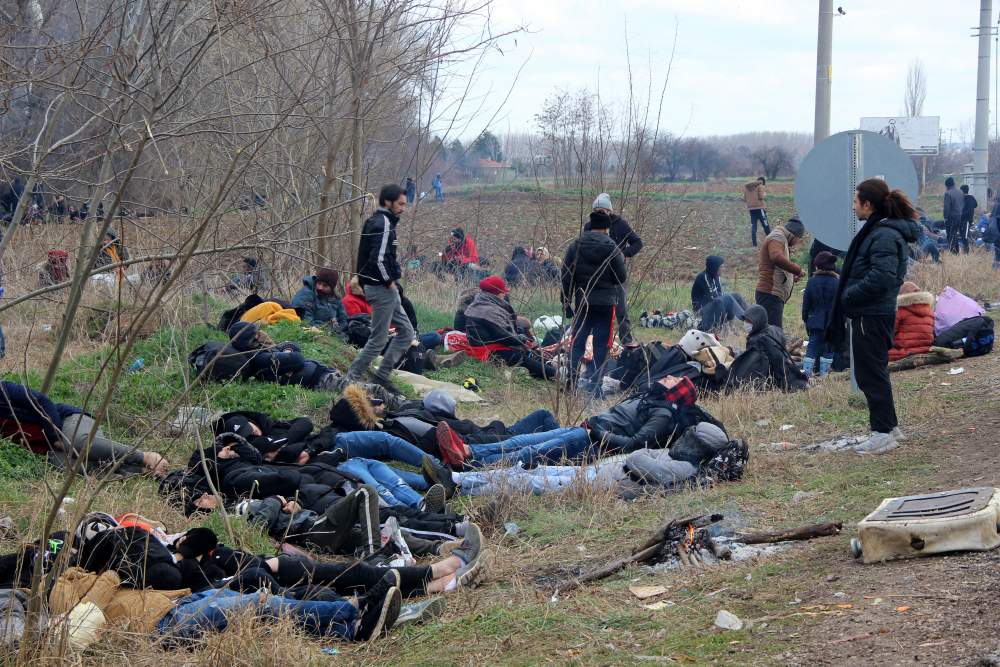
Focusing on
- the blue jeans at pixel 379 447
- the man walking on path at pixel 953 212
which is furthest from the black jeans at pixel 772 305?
the man walking on path at pixel 953 212

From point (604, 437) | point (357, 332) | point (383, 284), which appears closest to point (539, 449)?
point (604, 437)

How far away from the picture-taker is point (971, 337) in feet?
28.0

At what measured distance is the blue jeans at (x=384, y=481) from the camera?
5.34 meters

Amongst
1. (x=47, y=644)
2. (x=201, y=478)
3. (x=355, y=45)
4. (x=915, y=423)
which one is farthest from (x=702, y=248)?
(x=47, y=644)

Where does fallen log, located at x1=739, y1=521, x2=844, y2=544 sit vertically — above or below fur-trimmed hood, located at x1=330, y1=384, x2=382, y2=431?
below

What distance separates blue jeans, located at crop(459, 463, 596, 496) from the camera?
509 cm

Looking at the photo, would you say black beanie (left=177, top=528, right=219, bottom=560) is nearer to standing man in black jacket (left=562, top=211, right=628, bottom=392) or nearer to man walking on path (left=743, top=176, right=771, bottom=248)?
standing man in black jacket (left=562, top=211, right=628, bottom=392)

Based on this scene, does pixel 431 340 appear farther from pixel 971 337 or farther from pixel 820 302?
pixel 971 337

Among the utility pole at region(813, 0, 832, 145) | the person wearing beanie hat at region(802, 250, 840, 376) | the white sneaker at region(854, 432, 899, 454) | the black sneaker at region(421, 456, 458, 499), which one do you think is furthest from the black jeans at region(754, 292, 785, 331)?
the black sneaker at region(421, 456, 458, 499)

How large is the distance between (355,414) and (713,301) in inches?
269

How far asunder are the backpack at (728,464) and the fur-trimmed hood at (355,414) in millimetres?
2672

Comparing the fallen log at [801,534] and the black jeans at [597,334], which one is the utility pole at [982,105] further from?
the fallen log at [801,534]

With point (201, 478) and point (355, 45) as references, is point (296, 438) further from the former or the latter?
point (355, 45)

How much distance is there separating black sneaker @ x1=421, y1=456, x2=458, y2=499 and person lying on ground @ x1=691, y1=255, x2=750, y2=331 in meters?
6.45
